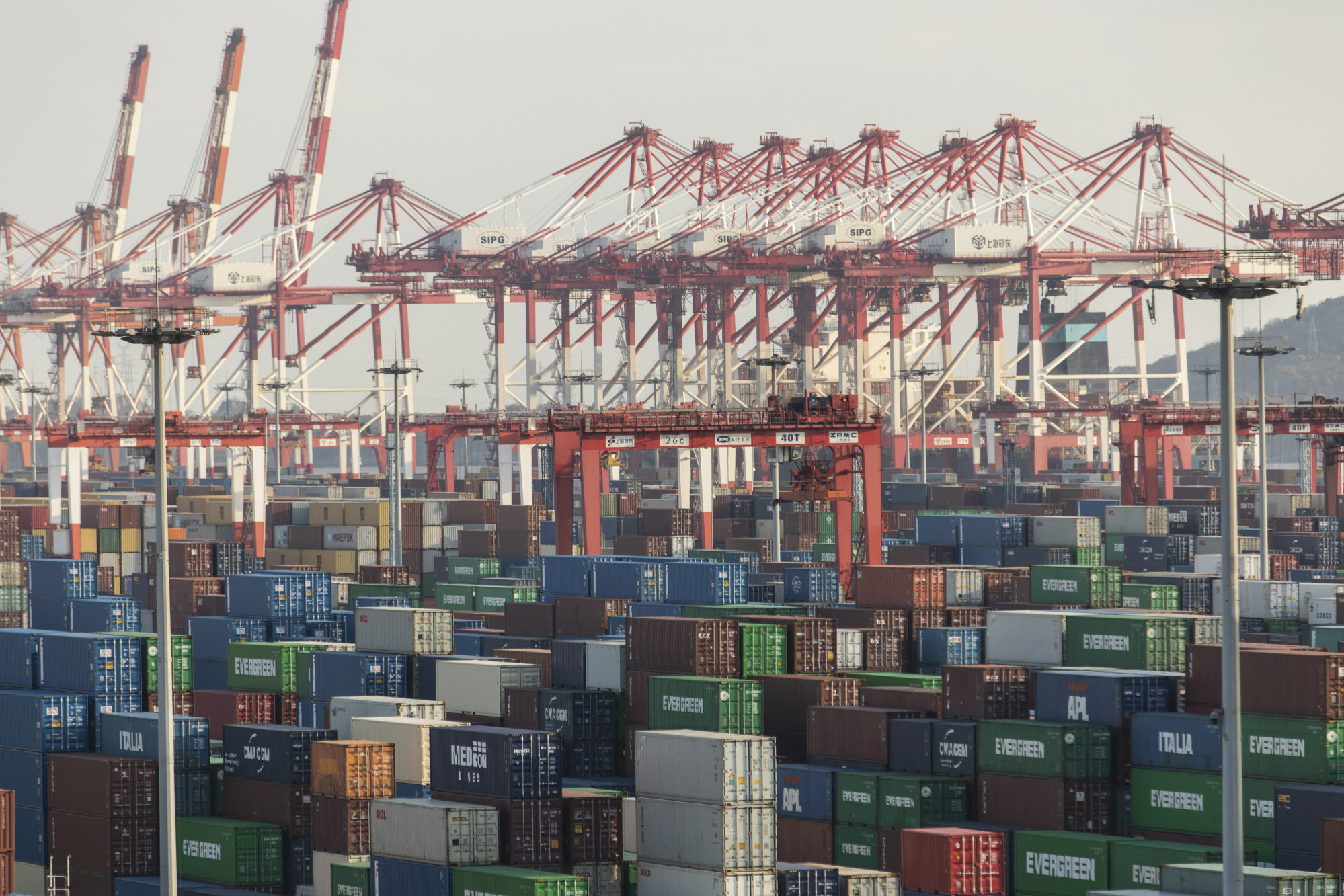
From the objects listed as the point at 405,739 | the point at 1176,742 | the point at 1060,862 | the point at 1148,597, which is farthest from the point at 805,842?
the point at 1148,597

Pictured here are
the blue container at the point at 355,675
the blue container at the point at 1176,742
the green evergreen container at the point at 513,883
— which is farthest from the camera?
the blue container at the point at 355,675

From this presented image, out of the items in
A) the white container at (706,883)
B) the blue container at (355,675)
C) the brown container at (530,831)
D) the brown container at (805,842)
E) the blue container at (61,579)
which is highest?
the blue container at (61,579)

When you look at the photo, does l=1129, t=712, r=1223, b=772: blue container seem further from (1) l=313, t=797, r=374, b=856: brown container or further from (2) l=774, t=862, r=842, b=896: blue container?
(1) l=313, t=797, r=374, b=856: brown container

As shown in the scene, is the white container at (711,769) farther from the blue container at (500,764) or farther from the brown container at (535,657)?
the brown container at (535,657)

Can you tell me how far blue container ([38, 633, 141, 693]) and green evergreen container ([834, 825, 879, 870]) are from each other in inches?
559

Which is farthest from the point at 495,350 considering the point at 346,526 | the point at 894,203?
the point at 346,526

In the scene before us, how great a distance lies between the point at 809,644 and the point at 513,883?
1328 centimetres

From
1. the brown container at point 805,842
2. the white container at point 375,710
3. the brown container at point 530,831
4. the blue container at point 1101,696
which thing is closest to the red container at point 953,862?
the brown container at point 805,842

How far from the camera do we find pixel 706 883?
28.4 m

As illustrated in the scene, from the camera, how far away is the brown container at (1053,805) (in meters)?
32.6

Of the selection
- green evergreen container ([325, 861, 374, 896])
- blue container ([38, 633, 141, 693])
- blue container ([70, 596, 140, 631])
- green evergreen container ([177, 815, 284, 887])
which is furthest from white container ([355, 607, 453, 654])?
green evergreen container ([325, 861, 374, 896])

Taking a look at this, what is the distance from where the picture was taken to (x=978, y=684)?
117 feet

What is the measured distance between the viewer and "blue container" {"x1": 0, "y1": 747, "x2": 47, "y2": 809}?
35625 mm

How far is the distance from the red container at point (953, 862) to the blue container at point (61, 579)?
3165 cm
